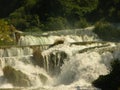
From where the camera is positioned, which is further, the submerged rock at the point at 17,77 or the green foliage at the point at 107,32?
the green foliage at the point at 107,32

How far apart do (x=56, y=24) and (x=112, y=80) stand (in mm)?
26300

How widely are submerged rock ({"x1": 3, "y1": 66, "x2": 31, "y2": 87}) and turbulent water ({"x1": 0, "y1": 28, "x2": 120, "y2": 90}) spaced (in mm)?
249

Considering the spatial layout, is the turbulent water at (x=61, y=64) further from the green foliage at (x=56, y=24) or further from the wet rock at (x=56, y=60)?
the green foliage at (x=56, y=24)

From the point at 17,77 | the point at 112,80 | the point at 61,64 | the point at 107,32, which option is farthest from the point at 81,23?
the point at 112,80

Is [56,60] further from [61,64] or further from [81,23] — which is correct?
[81,23]

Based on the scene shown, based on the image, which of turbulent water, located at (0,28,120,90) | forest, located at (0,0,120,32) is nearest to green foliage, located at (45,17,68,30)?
forest, located at (0,0,120,32)

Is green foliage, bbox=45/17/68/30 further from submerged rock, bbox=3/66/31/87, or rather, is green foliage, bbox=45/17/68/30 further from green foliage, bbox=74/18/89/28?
submerged rock, bbox=3/66/31/87

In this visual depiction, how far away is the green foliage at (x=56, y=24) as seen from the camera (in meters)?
47.5

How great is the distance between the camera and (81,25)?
47156 millimetres

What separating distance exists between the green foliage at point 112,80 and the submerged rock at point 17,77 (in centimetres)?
514

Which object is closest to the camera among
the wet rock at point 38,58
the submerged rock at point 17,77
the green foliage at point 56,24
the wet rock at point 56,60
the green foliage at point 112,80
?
the green foliage at point 112,80

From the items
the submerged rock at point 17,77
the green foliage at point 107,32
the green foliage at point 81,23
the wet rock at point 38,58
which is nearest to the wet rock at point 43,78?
the submerged rock at point 17,77

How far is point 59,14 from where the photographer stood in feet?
164

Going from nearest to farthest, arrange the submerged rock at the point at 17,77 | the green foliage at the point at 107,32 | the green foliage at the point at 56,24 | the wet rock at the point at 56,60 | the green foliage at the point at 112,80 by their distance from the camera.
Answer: the green foliage at the point at 112,80 < the submerged rock at the point at 17,77 < the wet rock at the point at 56,60 < the green foliage at the point at 107,32 < the green foliage at the point at 56,24
